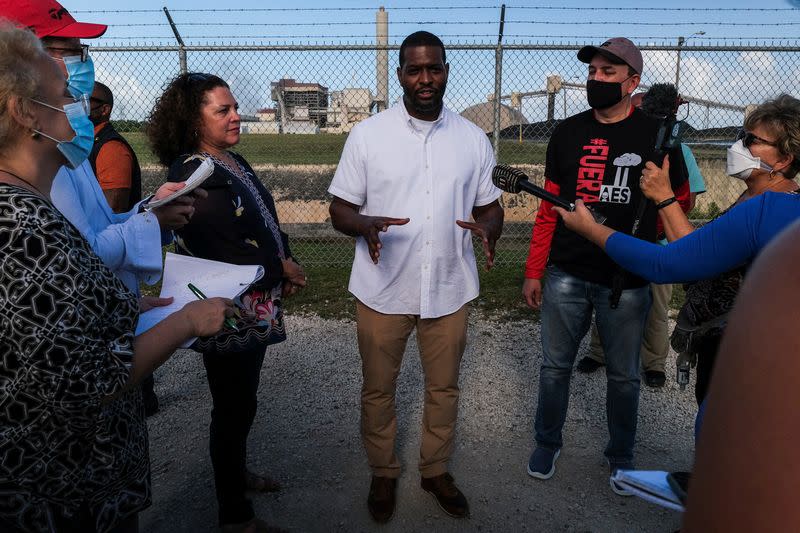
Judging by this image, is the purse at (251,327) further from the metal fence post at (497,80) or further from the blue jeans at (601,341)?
the metal fence post at (497,80)

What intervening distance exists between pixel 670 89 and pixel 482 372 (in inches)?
102

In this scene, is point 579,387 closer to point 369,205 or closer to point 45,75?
point 369,205

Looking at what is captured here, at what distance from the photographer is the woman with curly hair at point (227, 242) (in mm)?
2645

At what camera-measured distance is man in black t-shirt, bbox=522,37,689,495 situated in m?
3.25

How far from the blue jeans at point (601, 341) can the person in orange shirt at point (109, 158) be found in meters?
2.63

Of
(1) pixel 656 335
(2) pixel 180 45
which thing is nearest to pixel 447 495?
(1) pixel 656 335

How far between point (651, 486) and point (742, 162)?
6.80ft

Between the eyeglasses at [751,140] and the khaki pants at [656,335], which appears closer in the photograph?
the eyeglasses at [751,140]

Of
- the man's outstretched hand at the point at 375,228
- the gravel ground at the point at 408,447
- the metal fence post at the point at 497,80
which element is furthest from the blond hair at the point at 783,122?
the metal fence post at the point at 497,80

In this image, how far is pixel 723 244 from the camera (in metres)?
1.81

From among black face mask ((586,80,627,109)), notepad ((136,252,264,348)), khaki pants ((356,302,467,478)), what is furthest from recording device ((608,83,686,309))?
notepad ((136,252,264,348))

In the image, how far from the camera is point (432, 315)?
10.1 feet

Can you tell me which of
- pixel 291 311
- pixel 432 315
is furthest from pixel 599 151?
pixel 291 311

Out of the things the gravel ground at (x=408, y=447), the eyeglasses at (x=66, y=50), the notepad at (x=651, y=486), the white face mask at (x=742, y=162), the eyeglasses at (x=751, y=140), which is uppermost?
the eyeglasses at (x=66, y=50)
